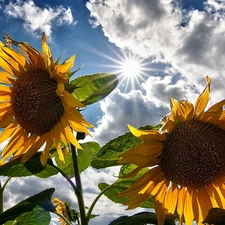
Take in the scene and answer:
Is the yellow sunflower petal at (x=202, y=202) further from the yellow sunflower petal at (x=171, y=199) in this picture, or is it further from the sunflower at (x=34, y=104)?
the sunflower at (x=34, y=104)

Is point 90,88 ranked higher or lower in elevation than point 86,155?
higher

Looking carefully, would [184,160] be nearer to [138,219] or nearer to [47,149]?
[138,219]

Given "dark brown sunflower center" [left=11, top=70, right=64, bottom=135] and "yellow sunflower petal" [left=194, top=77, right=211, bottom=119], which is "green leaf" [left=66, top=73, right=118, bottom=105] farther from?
"yellow sunflower petal" [left=194, top=77, right=211, bottom=119]

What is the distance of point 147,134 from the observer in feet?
5.12

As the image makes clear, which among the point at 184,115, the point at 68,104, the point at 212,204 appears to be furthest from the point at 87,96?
the point at 212,204

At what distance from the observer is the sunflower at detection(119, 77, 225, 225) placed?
162cm

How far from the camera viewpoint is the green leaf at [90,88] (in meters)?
1.74

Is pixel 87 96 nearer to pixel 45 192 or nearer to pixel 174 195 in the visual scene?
pixel 45 192

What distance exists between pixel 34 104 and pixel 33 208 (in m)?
0.53

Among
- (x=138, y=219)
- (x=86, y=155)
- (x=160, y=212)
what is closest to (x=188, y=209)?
(x=160, y=212)

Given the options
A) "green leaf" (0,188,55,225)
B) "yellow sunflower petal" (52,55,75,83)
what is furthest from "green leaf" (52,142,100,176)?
"yellow sunflower petal" (52,55,75,83)

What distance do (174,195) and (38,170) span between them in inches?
25.3

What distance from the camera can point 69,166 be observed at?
2064 millimetres

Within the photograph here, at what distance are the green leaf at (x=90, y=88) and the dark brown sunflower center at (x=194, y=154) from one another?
0.35m
